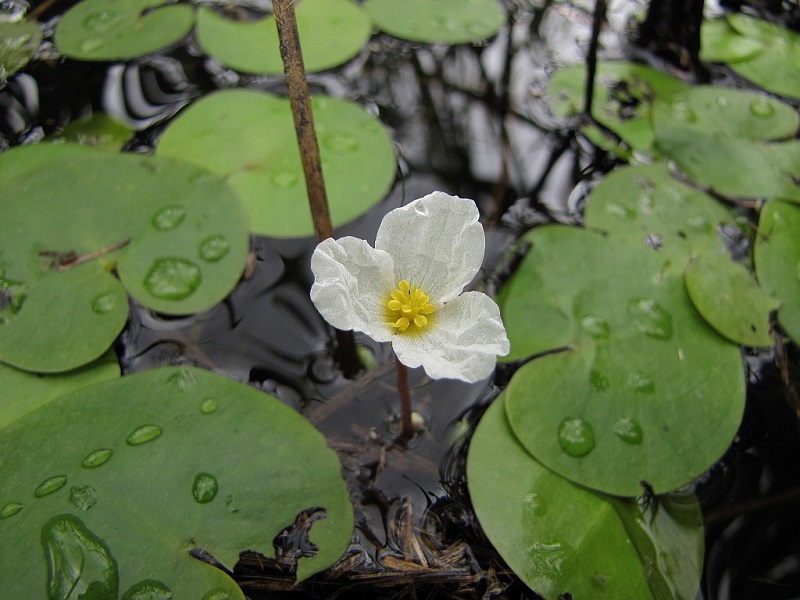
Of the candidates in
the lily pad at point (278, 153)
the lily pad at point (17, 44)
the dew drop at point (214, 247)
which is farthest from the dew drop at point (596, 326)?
the lily pad at point (17, 44)

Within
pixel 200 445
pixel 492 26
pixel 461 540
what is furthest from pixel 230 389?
pixel 492 26

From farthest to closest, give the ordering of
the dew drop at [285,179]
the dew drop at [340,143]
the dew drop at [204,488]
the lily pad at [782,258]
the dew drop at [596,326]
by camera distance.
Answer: the dew drop at [340,143], the dew drop at [285,179], the lily pad at [782,258], the dew drop at [596,326], the dew drop at [204,488]

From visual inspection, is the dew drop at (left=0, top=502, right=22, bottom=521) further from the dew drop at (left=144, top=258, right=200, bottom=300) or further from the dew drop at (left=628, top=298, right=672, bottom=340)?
the dew drop at (left=628, top=298, right=672, bottom=340)

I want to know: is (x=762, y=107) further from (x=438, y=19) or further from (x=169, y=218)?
(x=169, y=218)

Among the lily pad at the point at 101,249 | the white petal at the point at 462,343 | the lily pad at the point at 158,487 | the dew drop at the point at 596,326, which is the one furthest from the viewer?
the dew drop at the point at 596,326

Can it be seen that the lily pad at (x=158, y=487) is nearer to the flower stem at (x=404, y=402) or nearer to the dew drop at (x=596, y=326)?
the flower stem at (x=404, y=402)

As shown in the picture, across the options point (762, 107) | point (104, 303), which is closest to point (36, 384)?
point (104, 303)
